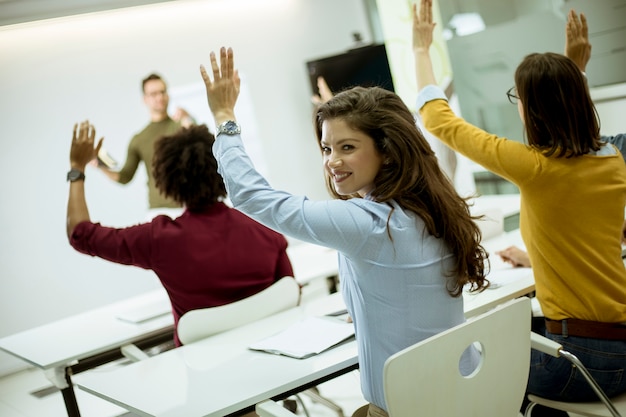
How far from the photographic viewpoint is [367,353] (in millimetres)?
1809

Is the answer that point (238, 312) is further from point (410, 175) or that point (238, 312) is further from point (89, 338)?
point (410, 175)

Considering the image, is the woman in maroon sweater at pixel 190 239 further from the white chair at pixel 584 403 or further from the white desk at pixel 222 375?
the white chair at pixel 584 403

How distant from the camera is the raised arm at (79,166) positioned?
109 inches

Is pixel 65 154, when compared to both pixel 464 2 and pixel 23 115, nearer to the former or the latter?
pixel 23 115

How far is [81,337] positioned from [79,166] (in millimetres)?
714

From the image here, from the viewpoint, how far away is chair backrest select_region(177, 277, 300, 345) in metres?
2.52

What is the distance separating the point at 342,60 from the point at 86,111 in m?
2.02

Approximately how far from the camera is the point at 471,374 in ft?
5.68

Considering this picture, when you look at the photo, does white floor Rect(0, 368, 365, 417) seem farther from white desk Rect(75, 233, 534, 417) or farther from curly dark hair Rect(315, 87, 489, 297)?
curly dark hair Rect(315, 87, 489, 297)

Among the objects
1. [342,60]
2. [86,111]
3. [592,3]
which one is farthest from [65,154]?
[592,3]

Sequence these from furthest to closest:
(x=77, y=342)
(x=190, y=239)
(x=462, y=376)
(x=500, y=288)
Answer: (x=77, y=342) → (x=190, y=239) → (x=500, y=288) → (x=462, y=376)

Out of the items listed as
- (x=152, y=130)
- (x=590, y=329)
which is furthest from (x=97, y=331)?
(x=152, y=130)

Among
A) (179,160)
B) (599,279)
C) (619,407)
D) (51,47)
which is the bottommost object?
(619,407)

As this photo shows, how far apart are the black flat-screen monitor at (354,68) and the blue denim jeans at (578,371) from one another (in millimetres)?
3947
